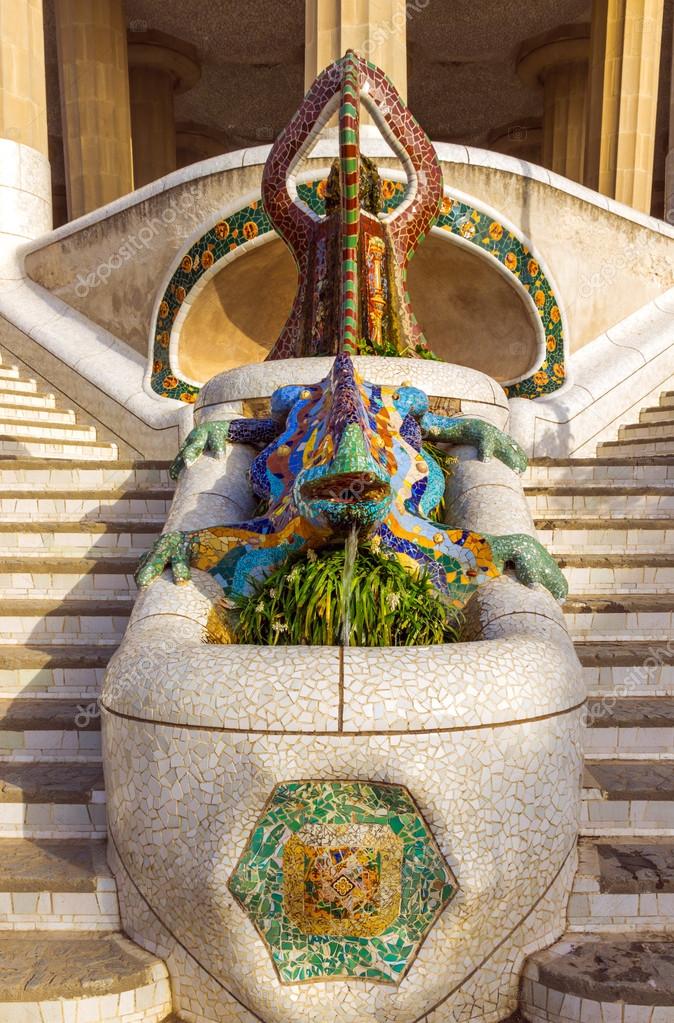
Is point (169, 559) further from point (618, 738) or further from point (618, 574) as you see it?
point (618, 574)

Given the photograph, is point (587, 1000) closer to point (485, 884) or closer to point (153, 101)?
point (485, 884)

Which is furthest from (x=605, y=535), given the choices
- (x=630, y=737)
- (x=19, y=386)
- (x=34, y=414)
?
(x=19, y=386)

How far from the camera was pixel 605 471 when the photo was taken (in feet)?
19.7

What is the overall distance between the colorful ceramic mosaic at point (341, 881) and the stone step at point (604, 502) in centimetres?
317

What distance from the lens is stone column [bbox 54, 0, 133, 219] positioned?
13.7 m

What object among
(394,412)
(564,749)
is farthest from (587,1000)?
(394,412)

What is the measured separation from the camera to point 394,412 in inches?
167

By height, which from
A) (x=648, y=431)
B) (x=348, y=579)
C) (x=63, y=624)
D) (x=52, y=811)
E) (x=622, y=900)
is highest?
(x=648, y=431)

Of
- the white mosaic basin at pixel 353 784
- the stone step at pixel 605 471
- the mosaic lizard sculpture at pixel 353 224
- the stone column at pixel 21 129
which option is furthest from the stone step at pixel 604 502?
the stone column at pixel 21 129

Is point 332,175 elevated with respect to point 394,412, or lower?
elevated

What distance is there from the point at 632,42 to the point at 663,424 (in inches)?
330

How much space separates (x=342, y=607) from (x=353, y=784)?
73cm

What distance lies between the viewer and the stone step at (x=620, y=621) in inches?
171

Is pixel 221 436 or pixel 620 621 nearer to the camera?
pixel 620 621
